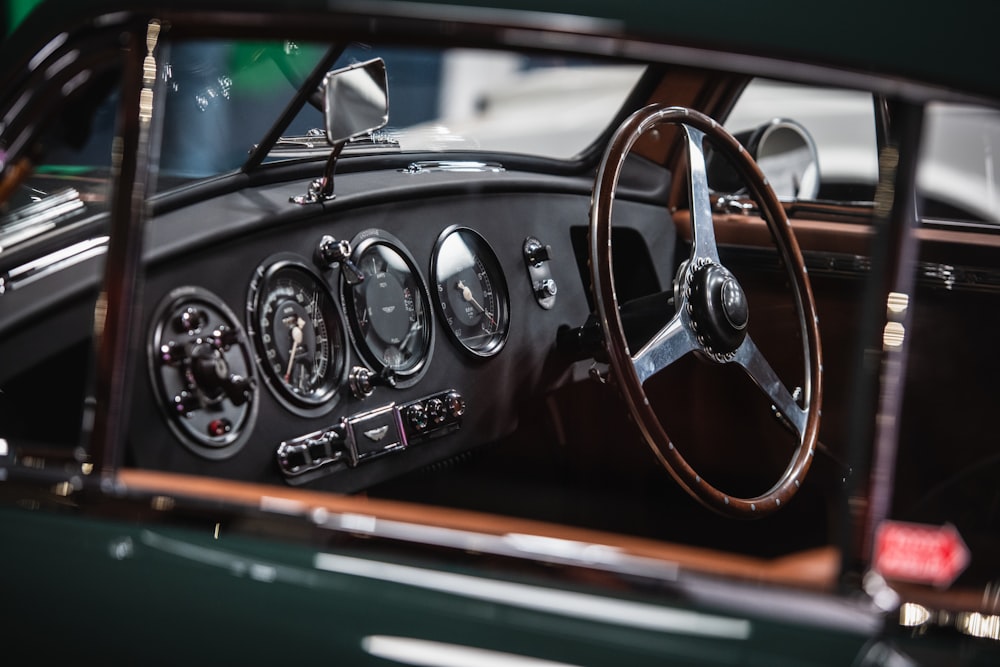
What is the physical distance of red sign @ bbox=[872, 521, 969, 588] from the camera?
3.32 feet

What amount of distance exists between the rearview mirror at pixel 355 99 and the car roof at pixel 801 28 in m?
0.43

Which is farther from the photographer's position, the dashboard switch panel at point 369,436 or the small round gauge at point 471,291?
the small round gauge at point 471,291

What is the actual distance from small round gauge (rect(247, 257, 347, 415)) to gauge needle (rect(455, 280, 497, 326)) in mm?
316

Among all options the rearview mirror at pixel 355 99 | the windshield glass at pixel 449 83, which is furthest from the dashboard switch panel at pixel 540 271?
the rearview mirror at pixel 355 99

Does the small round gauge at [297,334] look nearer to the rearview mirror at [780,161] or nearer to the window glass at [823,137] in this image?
the window glass at [823,137]

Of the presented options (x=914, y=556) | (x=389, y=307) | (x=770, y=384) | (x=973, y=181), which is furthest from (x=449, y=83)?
(x=914, y=556)

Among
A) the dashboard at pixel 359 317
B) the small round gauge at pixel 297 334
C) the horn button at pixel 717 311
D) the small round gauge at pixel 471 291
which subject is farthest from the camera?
the small round gauge at pixel 471 291

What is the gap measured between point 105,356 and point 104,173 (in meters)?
0.46

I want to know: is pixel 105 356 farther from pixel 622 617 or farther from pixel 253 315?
pixel 622 617

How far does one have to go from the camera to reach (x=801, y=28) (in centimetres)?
103

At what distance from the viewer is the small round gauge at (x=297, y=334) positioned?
69.4 inches

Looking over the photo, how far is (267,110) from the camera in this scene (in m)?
1.90

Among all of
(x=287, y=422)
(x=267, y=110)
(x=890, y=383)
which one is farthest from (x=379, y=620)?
(x=267, y=110)

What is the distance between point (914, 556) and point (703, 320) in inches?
35.5
